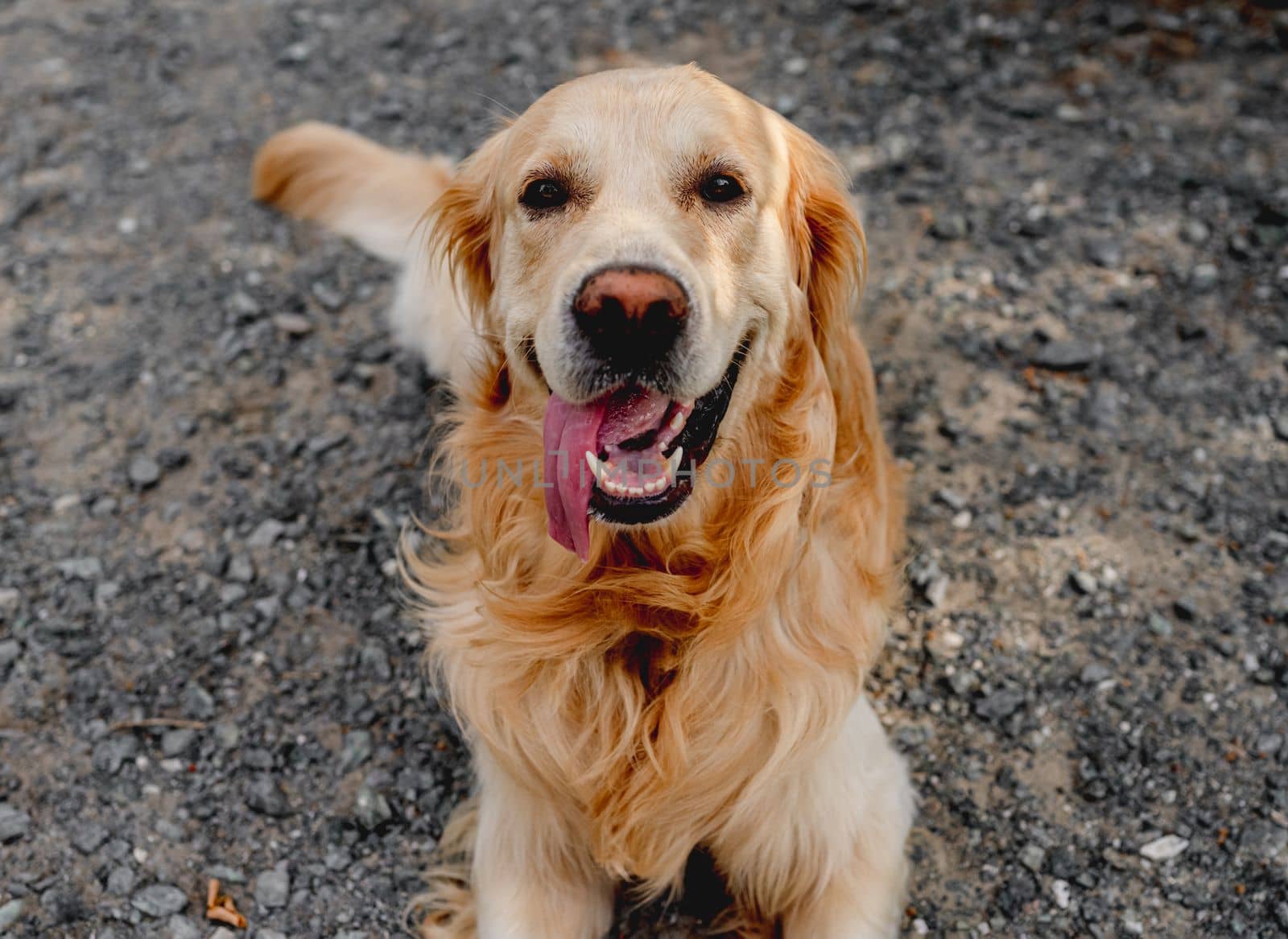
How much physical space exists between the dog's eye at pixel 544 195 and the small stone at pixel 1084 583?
6.27 ft

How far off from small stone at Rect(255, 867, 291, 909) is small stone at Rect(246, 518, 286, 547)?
1.08 meters

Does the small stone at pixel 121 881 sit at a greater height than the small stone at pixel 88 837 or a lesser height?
lesser

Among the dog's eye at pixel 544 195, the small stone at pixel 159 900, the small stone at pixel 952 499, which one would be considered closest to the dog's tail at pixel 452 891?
the small stone at pixel 159 900

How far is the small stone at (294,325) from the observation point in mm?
4113

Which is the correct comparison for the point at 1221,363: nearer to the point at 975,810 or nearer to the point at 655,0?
the point at 975,810

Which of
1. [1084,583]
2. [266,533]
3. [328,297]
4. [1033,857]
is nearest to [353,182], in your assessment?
[328,297]

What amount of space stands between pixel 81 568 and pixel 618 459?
2064 mm

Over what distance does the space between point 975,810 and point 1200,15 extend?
14.1 feet

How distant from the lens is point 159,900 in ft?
8.45

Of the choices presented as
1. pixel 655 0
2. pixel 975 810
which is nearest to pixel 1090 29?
pixel 655 0

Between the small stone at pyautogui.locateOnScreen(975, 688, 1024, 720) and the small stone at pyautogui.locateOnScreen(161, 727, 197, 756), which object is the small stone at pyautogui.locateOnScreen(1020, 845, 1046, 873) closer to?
the small stone at pyautogui.locateOnScreen(975, 688, 1024, 720)

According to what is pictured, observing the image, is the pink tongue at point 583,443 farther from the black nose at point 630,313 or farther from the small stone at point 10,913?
the small stone at point 10,913

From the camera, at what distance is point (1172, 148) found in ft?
15.1

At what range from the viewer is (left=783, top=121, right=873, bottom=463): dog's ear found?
8.13 ft
